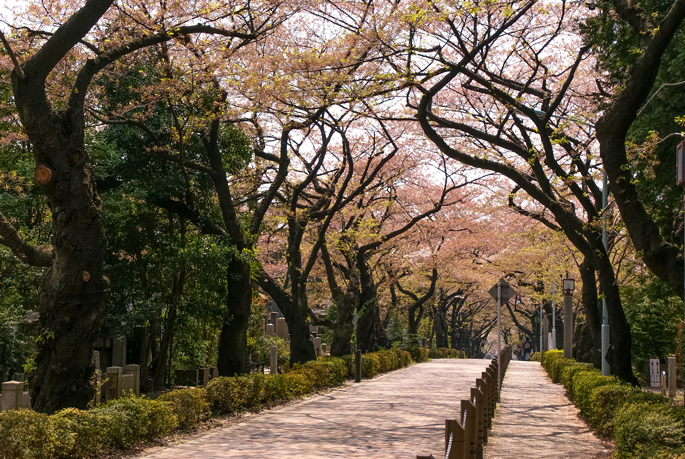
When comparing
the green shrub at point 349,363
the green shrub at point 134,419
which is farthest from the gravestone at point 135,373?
the green shrub at point 349,363

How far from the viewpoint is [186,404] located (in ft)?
38.6

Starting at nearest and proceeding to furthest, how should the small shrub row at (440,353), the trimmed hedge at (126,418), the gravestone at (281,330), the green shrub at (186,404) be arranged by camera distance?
1. the trimmed hedge at (126,418)
2. the green shrub at (186,404)
3. the gravestone at (281,330)
4. the small shrub row at (440,353)

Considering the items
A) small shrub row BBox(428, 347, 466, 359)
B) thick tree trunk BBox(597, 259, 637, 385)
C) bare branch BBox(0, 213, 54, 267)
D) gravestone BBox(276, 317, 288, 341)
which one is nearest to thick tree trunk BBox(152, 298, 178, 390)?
bare branch BBox(0, 213, 54, 267)

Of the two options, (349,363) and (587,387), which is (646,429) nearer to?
(587,387)

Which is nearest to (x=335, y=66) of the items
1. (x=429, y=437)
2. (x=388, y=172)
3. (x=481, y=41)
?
(x=481, y=41)

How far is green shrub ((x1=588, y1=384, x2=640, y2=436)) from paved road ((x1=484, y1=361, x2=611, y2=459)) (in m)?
0.28

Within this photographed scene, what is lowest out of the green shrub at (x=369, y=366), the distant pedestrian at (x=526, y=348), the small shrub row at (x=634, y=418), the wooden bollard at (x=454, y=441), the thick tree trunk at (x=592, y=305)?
the distant pedestrian at (x=526, y=348)

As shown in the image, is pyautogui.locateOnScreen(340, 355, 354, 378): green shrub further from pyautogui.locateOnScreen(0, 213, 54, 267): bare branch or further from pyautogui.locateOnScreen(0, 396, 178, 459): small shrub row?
pyautogui.locateOnScreen(0, 213, 54, 267): bare branch

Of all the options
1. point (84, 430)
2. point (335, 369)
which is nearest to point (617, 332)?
point (335, 369)

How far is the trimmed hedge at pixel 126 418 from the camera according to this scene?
7953 mm

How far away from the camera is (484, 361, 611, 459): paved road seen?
10.1m

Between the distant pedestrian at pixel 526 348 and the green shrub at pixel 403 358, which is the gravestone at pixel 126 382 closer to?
the green shrub at pixel 403 358

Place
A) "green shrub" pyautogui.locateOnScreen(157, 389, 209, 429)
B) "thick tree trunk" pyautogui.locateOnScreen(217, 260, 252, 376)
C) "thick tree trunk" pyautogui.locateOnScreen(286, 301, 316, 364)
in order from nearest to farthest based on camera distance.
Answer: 1. "green shrub" pyautogui.locateOnScreen(157, 389, 209, 429)
2. "thick tree trunk" pyautogui.locateOnScreen(217, 260, 252, 376)
3. "thick tree trunk" pyautogui.locateOnScreen(286, 301, 316, 364)

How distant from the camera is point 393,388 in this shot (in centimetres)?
2086
